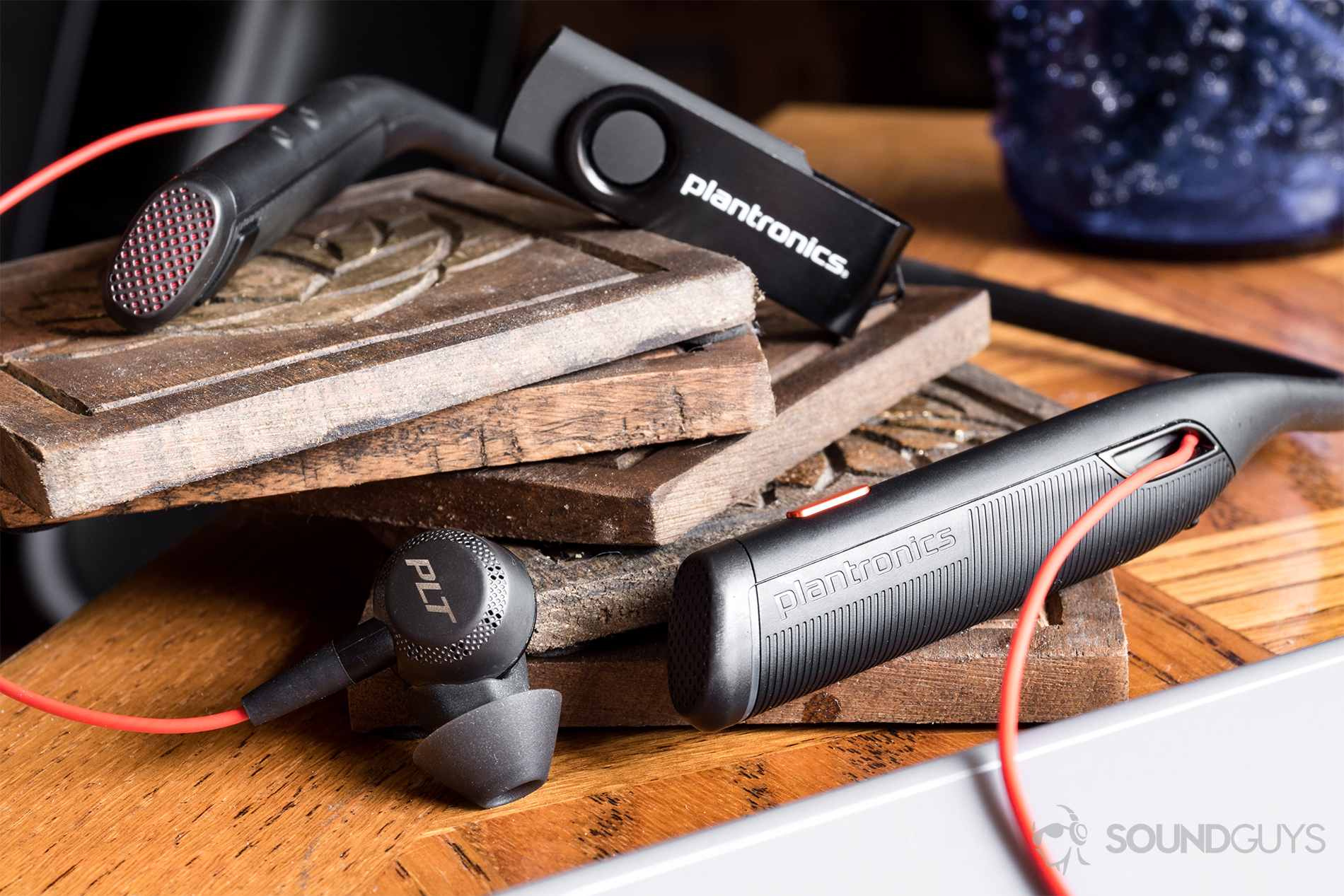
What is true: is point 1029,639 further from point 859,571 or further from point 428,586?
point 428,586

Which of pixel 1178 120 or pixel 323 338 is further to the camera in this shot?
pixel 1178 120

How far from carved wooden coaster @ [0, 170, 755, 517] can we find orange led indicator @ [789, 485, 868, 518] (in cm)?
10

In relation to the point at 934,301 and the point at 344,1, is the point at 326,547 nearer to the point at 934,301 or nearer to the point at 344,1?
the point at 934,301

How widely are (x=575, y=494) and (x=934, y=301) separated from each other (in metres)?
0.25

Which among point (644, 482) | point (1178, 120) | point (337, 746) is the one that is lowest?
point (337, 746)

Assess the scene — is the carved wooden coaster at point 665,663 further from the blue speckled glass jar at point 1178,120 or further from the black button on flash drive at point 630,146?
the blue speckled glass jar at point 1178,120

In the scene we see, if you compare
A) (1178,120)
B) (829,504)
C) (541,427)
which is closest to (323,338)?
(541,427)

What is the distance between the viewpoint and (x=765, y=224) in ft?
1.62

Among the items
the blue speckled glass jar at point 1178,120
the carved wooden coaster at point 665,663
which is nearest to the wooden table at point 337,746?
the carved wooden coaster at point 665,663

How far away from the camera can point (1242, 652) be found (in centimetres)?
A: 42

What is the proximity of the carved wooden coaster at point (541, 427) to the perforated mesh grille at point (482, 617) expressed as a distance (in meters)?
0.05

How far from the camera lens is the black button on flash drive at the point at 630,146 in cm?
49

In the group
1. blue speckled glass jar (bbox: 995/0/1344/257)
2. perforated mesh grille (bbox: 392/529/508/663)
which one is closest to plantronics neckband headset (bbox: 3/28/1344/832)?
perforated mesh grille (bbox: 392/529/508/663)

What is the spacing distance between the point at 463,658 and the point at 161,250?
0.70 ft
